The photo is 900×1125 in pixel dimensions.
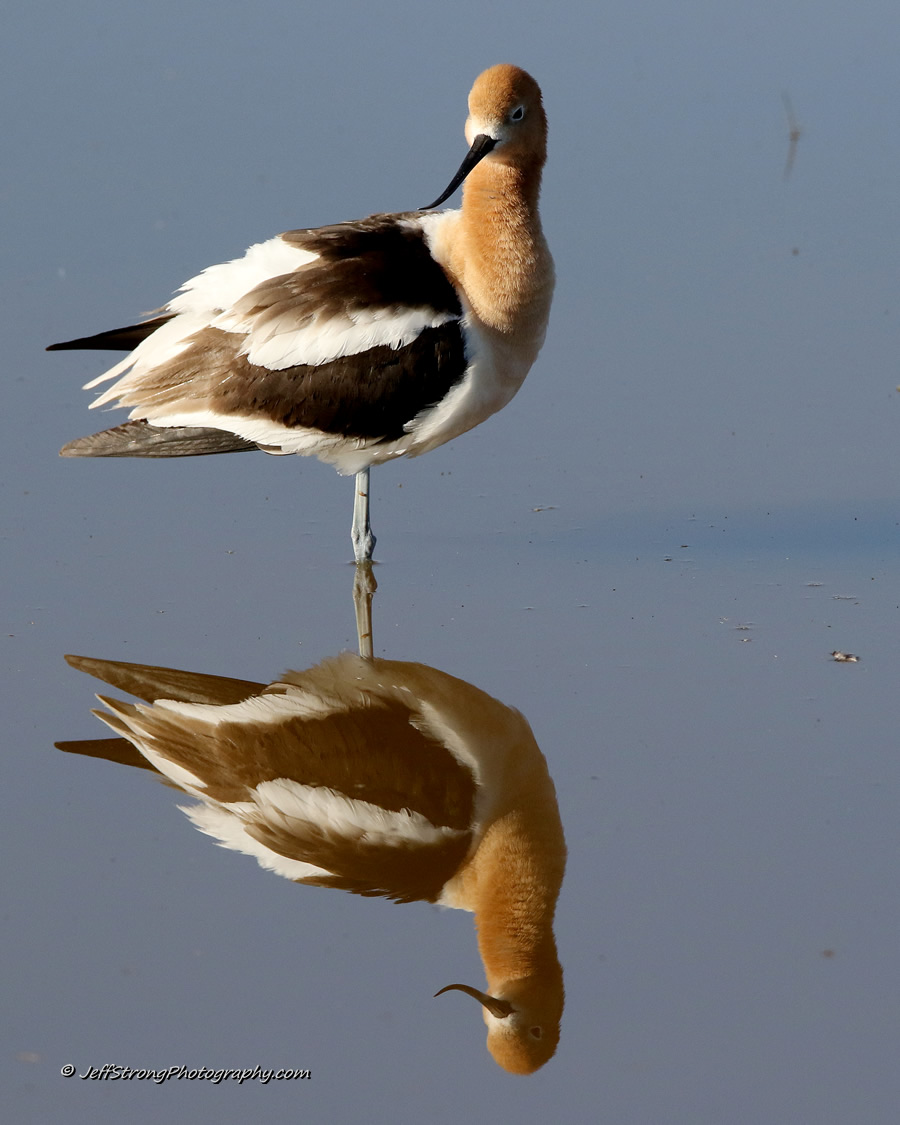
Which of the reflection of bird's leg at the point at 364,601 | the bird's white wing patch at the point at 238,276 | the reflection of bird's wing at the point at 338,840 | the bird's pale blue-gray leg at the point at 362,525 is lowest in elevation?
the reflection of bird's wing at the point at 338,840

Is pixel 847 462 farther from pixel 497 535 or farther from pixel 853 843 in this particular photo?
pixel 853 843

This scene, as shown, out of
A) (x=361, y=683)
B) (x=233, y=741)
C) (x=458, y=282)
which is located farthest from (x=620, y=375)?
(x=233, y=741)

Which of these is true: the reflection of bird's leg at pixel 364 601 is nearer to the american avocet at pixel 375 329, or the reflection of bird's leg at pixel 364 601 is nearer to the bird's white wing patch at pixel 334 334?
the american avocet at pixel 375 329

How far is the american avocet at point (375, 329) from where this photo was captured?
6.68 metres

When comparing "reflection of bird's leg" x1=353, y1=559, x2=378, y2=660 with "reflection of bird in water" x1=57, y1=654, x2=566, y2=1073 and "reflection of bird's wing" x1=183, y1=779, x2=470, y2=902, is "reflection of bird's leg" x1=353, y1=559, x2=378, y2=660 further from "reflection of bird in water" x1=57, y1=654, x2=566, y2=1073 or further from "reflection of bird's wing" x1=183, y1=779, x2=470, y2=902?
"reflection of bird's wing" x1=183, y1=779, x2=470, y2=902

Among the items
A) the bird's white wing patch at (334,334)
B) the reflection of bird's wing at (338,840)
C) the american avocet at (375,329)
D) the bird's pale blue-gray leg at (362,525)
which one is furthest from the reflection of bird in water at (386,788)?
the bird's white wing patch at (334,334)

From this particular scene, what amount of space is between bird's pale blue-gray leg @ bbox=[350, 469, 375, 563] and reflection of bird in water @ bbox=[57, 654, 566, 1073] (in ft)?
2.60

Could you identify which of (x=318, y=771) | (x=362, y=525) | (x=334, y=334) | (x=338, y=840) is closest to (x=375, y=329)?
(x=334, y=334)

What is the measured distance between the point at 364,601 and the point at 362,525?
42cm

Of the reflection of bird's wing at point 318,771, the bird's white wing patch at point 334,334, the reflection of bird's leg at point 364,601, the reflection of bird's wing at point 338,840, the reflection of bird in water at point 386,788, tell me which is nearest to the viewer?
the reflection of bird in water at point 386,788

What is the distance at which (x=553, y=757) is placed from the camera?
18.7 feet

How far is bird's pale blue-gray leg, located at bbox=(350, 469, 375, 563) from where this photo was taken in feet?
23.3

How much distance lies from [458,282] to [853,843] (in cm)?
277

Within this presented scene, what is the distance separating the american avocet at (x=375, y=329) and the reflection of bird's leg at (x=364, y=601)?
0.07 meters
